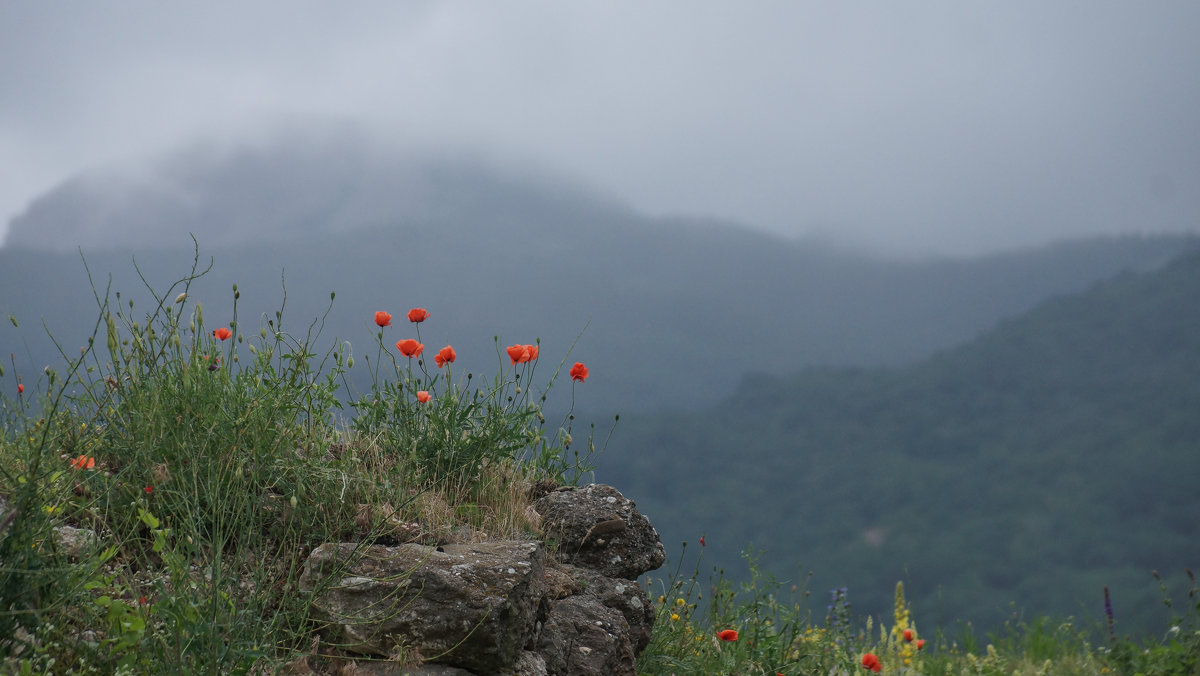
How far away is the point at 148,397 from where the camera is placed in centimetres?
415

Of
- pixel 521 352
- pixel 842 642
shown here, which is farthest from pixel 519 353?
pixel 842 642

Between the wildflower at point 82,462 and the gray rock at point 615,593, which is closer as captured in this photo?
the wildflower at point 82,462

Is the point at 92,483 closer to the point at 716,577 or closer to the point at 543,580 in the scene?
the point at 543,580

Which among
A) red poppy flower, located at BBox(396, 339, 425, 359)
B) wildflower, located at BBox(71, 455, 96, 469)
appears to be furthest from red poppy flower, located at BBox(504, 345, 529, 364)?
wildflower, located at BBox(71, 455, 96, 469)

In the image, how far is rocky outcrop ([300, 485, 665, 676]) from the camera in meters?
3.44

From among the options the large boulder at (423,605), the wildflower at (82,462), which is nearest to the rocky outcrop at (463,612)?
the large boulder at (423,605)

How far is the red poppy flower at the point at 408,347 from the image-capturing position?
15.6ft

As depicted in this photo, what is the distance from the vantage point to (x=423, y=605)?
348 centimetres

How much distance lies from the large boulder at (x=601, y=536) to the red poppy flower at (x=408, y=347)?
1.20 metres

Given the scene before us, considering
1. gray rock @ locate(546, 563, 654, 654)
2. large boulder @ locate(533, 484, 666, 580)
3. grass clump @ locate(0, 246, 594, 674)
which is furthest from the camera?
large boulder @ locate(533, 484, 666, 580)

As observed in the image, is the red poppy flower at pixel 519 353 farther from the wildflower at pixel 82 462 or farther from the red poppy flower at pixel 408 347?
the wildflower at pixel 82 462

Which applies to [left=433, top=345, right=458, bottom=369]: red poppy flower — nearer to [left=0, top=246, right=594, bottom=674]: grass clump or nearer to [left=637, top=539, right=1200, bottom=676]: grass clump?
[left=0, top=246, right=594, bottom=674]: grass clump

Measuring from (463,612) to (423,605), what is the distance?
0.58 feet

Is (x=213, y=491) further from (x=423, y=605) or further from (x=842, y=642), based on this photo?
Result: (x=842, y=642)
